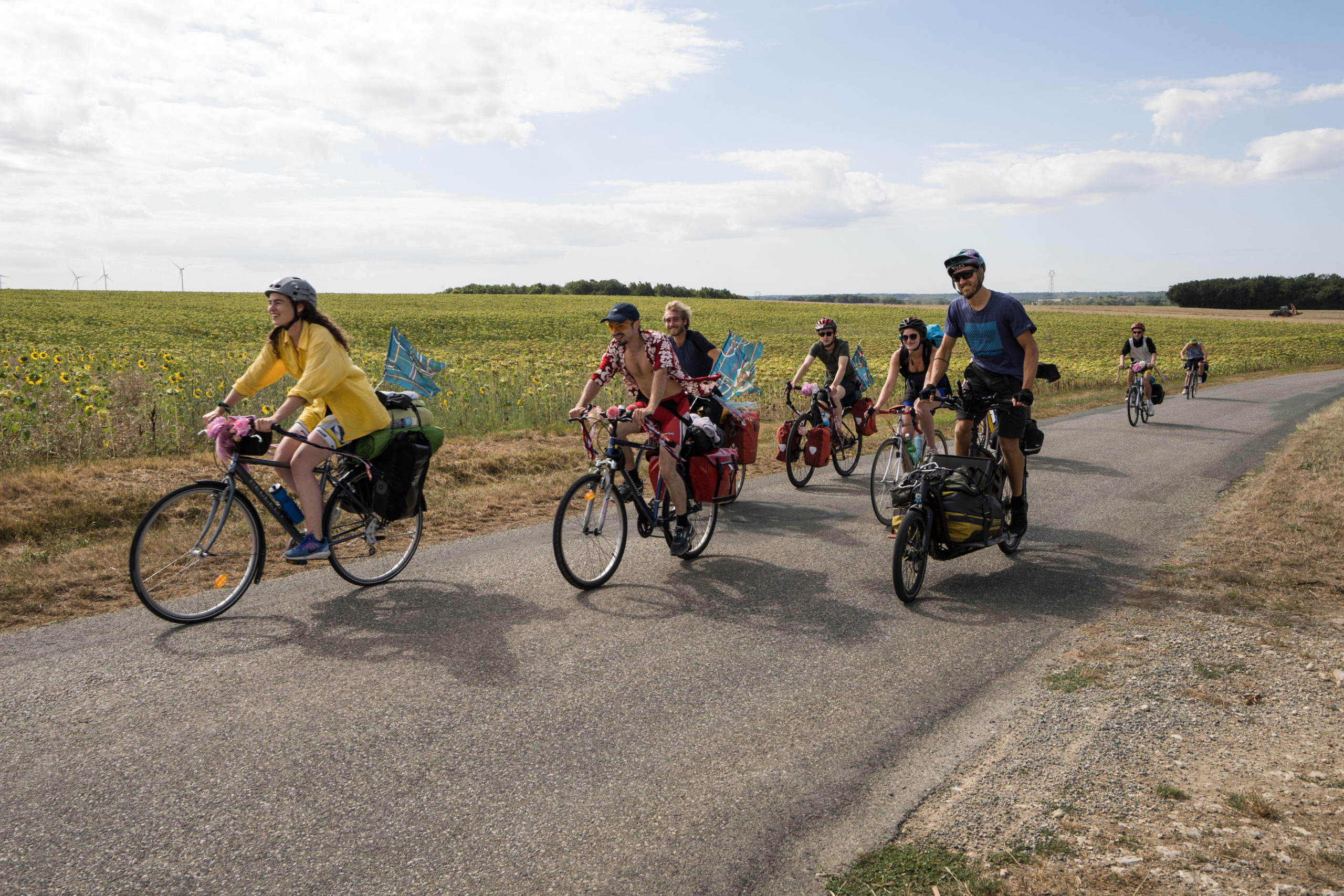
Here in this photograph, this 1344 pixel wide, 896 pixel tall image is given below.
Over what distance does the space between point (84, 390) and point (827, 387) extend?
8436 mm

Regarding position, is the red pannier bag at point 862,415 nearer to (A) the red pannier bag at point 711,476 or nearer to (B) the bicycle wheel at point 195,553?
(A) the red pannier bag at point 711,476

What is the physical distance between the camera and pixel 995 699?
434 centimetres

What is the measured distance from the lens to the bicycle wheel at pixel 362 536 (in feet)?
19.6

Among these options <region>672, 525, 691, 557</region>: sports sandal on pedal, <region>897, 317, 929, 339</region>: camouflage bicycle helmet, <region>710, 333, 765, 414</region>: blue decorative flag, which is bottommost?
<region>672, 525, 691, 557</region>: sports sandal on pedal

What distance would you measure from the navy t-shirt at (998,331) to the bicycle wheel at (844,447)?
3954 mm

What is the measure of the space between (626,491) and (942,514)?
2.20 metres

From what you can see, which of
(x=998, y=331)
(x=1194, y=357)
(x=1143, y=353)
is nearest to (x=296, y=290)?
(x=998, y=331)

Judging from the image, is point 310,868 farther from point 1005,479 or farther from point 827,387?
point 827,387

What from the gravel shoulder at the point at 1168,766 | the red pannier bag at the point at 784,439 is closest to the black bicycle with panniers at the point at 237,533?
the gravel shoulder at the point at 1168,766

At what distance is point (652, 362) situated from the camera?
656cm

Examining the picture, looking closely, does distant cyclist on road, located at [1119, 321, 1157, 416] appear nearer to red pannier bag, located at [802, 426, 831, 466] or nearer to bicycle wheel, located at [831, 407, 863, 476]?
bicycle wheel, located at [831, 407, 863, 476]

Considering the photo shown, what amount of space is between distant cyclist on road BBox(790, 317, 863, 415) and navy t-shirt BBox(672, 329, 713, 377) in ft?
5.28

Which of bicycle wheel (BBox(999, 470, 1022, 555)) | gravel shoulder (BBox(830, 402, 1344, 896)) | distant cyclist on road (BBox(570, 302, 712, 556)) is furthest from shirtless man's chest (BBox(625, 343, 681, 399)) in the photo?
gravel shoulder (BBox(830, 402, 1344, 896))

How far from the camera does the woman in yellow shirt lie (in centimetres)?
552
